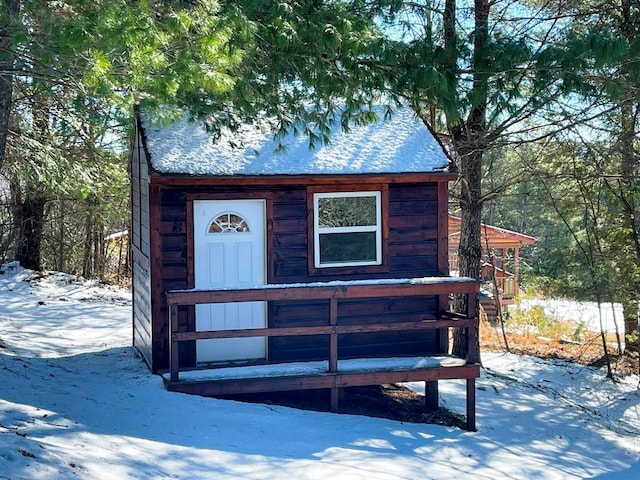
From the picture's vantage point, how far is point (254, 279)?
912 cm

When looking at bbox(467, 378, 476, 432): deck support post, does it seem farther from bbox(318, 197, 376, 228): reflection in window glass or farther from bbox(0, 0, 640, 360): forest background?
bbox(0, 0, 640, 360): forest background

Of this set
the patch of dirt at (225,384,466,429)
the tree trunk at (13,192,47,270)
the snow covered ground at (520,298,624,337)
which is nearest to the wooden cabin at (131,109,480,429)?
the patch of dirt at (225,384,466,429)

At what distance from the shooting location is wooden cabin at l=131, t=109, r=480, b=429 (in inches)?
332

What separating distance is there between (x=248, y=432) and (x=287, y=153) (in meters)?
3.86

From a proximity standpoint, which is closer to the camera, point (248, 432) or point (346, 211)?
point (248, 432)

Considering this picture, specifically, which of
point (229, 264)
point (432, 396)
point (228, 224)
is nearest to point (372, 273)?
point (432, 396)

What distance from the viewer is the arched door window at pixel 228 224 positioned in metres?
8.96

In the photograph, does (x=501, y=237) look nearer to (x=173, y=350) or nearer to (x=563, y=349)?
(x=563, y=349)

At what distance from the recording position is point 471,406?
878 centimetres

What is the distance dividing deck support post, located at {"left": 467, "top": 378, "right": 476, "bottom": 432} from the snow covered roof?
2.78 m

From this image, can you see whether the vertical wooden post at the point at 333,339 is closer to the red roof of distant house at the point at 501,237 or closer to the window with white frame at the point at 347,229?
the window with white frame at the point at 347,229

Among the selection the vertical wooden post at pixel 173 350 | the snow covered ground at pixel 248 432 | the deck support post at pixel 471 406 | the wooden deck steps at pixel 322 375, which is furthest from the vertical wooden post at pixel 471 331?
the vertical wooden post at pixel 173 350

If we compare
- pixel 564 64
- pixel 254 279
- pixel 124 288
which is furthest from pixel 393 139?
pixel 124 288

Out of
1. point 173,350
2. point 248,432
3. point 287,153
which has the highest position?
point 287,153
